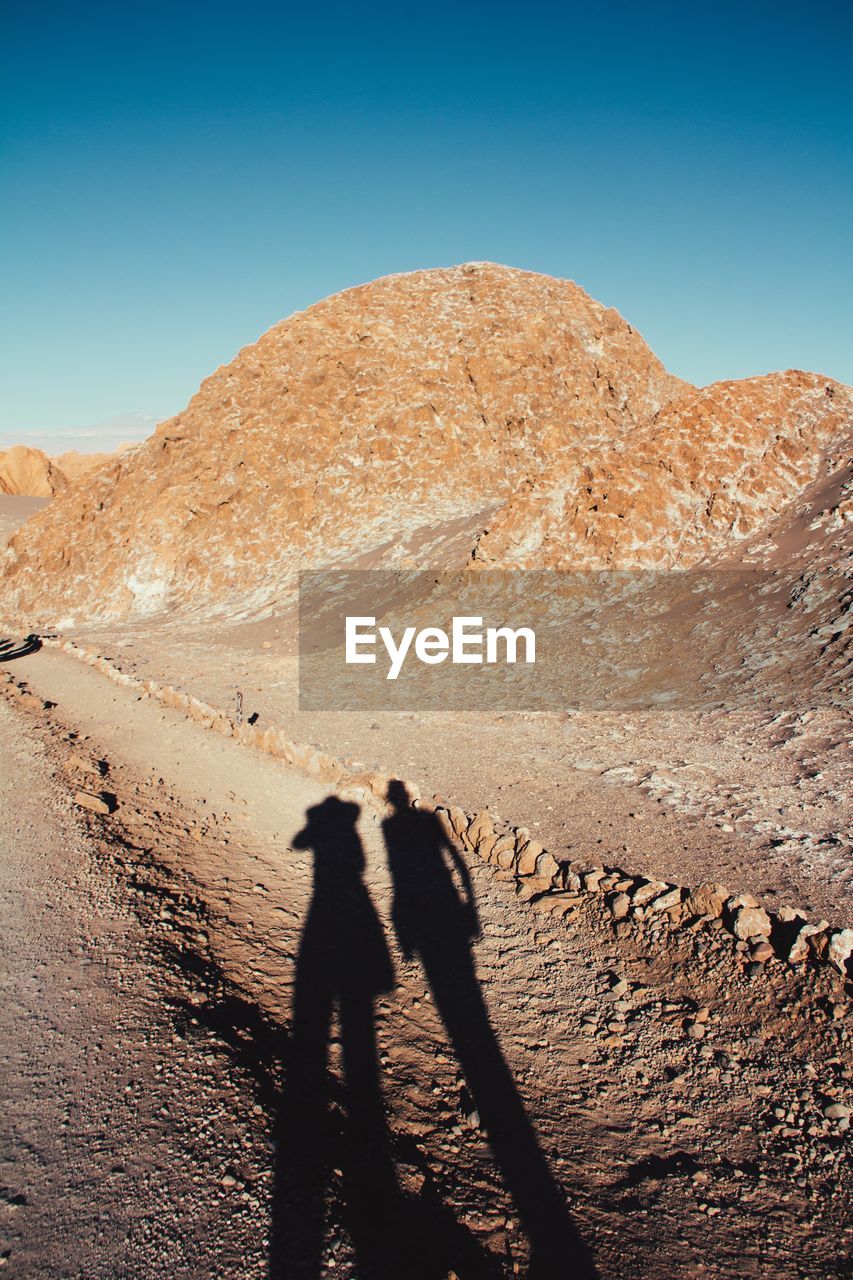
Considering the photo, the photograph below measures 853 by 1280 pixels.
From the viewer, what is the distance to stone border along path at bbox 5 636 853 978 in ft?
15.2

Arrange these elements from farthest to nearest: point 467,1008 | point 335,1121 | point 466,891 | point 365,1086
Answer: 1. point 466,891
2. point 467,1008
3. point 365,1086
4. point 335,1121

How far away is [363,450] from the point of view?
28.6 m

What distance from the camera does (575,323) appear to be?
31.0m

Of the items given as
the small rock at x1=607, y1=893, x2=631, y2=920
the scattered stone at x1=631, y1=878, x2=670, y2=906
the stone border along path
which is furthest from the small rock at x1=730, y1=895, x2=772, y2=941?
the small rock at x1=607, y1=893, x2=631, y2=920

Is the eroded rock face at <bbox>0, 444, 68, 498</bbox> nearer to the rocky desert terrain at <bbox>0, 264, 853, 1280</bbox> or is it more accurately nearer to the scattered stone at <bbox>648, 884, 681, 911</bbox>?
the rocky desert terrain at <bbox>0, 264, 853, 1280</bbox>

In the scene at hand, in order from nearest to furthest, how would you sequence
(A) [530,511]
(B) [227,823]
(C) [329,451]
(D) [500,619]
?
(B) [227,823] → (D) [500,619] → (A) [530,511] → (C) [329,451]

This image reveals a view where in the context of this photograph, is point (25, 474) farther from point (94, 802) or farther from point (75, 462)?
point (94, 802)

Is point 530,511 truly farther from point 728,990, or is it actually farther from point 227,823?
point 728,990

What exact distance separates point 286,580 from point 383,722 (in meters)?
14.2

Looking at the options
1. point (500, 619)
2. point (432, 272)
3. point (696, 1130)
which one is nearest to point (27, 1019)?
point (696, 1130)

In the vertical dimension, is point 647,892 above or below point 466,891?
above

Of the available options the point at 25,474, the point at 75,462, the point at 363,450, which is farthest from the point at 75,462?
the point at 363,450

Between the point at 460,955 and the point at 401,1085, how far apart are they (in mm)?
1485

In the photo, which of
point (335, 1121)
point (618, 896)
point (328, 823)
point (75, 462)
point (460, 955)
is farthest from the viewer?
point (75, 462)
